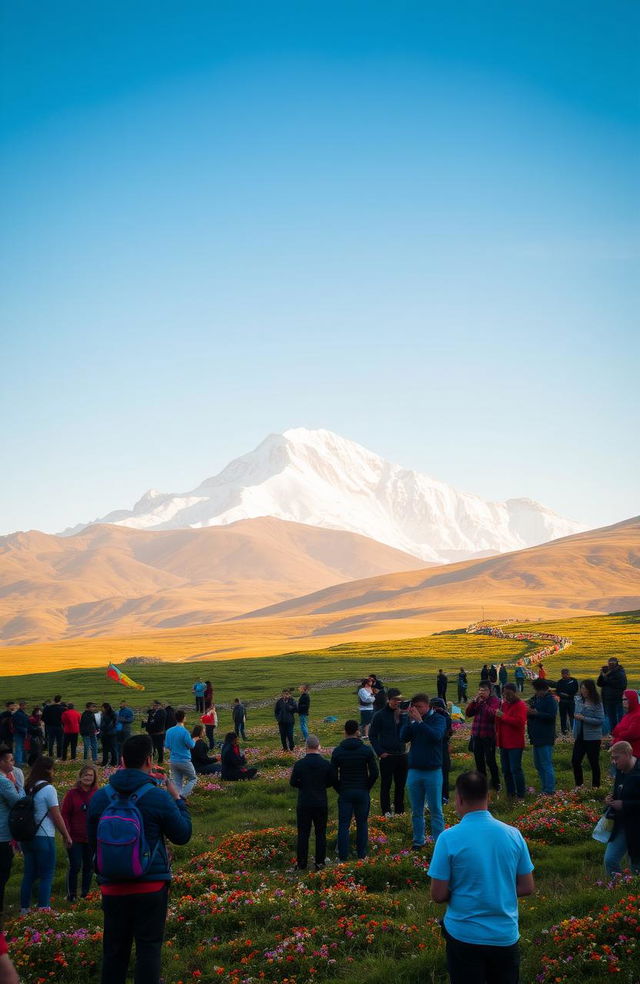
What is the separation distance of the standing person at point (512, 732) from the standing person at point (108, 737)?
47.5ft

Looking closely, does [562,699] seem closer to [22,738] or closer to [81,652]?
[22,738]

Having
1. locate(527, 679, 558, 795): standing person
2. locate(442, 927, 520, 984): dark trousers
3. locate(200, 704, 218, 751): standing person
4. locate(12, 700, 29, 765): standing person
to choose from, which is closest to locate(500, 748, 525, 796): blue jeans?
locate(527, 679, 558, 795): standing person

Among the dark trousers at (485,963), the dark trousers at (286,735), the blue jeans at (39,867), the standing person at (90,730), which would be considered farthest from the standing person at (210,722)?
the dark trousers at (485,963)

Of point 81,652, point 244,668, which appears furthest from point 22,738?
point 81,652

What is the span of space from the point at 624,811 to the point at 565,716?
1919 centimetres

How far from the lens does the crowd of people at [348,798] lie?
20.8ft

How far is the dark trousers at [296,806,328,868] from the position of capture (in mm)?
13219

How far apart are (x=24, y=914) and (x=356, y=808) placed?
534cm

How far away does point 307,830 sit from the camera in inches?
527

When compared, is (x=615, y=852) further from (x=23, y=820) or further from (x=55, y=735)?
(x=55, y=735)

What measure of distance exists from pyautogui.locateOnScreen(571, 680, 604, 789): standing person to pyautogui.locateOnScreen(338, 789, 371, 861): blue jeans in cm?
633

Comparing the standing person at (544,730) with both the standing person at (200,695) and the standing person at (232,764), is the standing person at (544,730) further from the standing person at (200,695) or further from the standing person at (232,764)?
the standing person at (200,695)

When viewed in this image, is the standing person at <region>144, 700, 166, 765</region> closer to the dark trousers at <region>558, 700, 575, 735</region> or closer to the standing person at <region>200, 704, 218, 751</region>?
the standing person at <region>200, 704, 218, 751</region>

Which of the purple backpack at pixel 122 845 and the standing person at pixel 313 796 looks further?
the standing person at pixel 313 796
